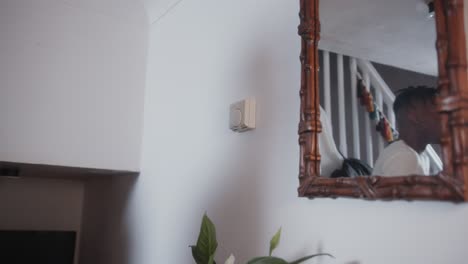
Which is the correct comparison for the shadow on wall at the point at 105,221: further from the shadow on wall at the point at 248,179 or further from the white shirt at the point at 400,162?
the white shirt at the point at 400,162

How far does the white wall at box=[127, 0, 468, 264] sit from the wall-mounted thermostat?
24 mm

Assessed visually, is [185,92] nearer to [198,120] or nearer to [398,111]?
[198,120]

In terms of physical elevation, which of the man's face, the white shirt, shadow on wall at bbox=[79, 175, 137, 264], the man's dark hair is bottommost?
shadow on wall at bbox=[79, 175, 137, 264]

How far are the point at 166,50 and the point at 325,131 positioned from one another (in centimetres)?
91

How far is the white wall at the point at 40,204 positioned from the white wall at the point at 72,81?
0.61 m

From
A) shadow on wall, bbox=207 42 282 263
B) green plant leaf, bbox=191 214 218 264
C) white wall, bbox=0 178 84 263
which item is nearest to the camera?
green plant leaf, bbox=191 214 218 264

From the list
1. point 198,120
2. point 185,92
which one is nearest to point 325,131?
point 198,120

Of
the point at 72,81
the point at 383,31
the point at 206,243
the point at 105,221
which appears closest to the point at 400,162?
the point at 383,31

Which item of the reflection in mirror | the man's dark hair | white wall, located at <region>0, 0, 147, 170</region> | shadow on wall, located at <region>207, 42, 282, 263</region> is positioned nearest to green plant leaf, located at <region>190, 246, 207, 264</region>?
shadow on wall, located at <region>207, 42, 282, 263</region>

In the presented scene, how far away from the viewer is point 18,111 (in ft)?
4.30

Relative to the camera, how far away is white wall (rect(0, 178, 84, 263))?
70.1 inches

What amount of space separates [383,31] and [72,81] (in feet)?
3.75

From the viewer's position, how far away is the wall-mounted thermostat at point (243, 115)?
39.9 inches

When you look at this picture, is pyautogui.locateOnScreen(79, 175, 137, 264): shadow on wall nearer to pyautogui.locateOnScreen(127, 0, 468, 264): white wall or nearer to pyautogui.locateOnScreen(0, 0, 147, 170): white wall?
pyautogui.locateOnScreen(127, 0, 468, 264): white wall
